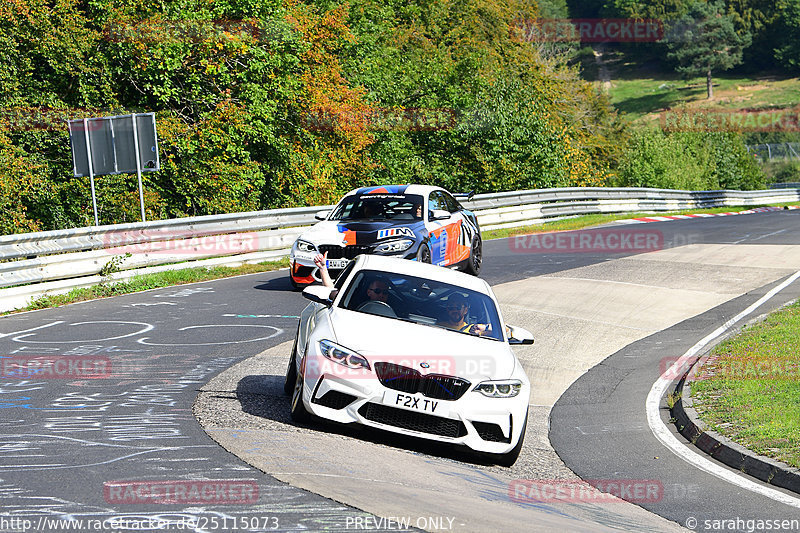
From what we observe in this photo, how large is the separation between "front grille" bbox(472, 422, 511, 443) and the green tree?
140 m

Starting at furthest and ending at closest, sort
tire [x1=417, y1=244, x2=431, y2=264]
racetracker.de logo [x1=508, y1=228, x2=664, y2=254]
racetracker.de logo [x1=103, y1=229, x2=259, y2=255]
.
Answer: racetracker.de logo [x1=508, y1=228, x2=664, y2=254] → racetracker.de logo [x1=103, y1=229, x2=259, y2=255] → tire [x1=417, y1=244, x2=431, y2=264]

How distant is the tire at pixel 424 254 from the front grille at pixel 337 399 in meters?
7.22

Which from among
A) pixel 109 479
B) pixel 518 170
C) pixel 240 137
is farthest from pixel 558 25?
pixel 109 479

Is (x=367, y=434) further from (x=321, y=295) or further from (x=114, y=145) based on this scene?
(x=114, y=145)

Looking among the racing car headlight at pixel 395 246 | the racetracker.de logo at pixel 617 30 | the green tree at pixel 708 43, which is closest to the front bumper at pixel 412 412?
the racing car headlight at pixel 395 246

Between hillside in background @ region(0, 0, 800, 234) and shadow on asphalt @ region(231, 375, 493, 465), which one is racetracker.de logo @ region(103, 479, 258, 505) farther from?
hillside in background @ region(0, 0, 800, 234)

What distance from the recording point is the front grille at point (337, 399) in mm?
7215

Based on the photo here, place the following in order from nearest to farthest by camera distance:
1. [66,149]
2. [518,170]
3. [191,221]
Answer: [191,221] < [66,149] < [518,170]

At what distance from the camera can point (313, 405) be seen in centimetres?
733

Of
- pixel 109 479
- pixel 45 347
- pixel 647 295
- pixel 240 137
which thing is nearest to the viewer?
pixel 109 479

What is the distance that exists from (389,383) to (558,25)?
102 meters

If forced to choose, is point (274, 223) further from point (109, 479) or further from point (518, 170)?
point (518, 170)

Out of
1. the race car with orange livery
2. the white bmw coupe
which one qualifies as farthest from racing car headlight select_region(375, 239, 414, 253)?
the white bmw coupe

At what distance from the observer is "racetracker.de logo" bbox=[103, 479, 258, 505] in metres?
5.39
